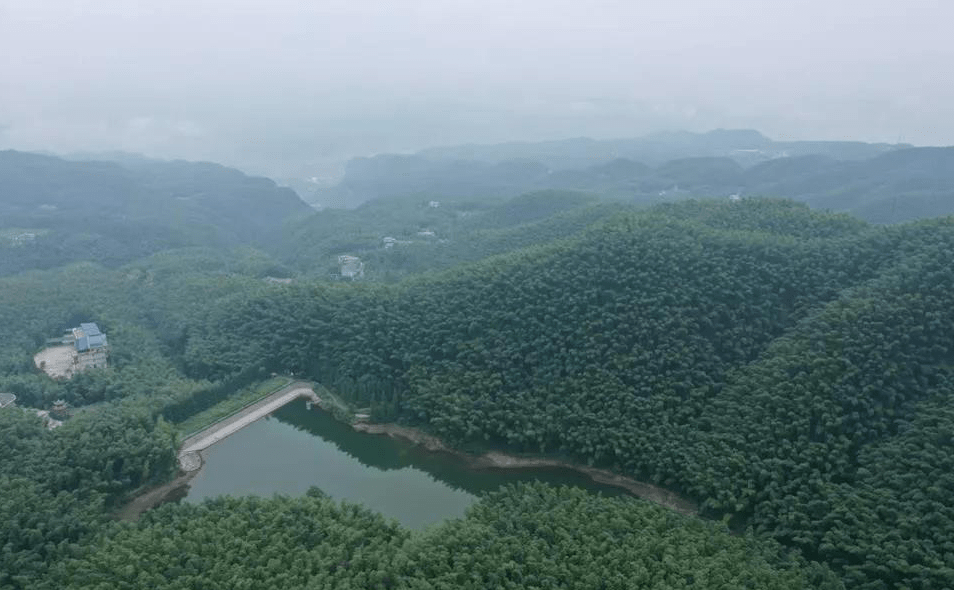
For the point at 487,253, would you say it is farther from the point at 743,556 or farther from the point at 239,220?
the point at 239,220

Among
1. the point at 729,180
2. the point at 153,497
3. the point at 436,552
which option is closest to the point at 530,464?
the point at 436,552

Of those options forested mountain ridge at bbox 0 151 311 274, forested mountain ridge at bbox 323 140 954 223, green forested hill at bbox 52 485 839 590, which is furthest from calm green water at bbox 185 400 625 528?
forested mountain ridge at bbox 323 140 954 223

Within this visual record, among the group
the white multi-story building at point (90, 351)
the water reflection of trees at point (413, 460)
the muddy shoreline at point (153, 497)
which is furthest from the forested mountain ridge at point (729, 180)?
the muddy shoreline at point (153, 497)

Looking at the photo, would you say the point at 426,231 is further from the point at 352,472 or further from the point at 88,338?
the point at 352,472

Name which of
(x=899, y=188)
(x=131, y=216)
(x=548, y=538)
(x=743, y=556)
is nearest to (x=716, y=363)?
(x=743, y=556)

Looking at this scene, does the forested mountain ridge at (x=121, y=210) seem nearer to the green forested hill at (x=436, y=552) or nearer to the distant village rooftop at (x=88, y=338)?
the distant village rooftop at (x=88, y=338)

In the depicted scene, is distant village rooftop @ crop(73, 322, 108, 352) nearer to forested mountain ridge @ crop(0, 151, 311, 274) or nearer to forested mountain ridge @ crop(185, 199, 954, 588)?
forested mountain ridge @ crop(185, 199, 954, 588)

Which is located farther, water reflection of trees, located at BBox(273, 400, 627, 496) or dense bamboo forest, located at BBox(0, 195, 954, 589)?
water reflection of trees, located at BBox(273, 400, 627, 496)
